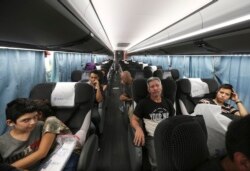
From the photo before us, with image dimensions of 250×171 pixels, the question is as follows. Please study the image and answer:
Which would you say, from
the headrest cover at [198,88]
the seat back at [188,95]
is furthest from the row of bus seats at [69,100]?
the headrest cover at [198,88]

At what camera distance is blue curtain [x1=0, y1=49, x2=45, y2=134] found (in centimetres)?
264

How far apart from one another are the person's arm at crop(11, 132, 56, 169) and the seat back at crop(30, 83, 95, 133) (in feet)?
2.54

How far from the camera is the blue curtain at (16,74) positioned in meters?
2.64

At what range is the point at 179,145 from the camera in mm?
1439

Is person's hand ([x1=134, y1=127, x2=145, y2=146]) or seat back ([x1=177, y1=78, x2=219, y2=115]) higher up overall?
seat back ([x1=177, y1=78, x2=219, y2=115])

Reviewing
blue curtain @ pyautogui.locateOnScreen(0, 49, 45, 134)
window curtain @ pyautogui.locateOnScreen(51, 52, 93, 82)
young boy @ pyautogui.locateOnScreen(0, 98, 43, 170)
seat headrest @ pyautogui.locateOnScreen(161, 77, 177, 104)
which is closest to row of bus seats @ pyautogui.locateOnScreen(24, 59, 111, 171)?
blue curtain @ pyautogui.locateOnScreen(0, 49, 45, 134)

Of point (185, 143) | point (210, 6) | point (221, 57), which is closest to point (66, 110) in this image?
point (185, 143)

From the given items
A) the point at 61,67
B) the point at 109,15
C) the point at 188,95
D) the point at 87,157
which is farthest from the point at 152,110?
the point at 61,67

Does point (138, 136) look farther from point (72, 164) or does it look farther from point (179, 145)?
point (179, 145)

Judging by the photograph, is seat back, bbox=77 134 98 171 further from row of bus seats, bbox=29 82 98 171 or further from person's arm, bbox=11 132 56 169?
row of bus seats, bbox=29 82 98 171

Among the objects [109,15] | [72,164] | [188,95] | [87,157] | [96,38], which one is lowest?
Result: [72,164]

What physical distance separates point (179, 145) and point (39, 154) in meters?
1.25

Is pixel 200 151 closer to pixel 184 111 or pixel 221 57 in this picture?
pixel 184 111

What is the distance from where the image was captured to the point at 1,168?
1.25 metres
